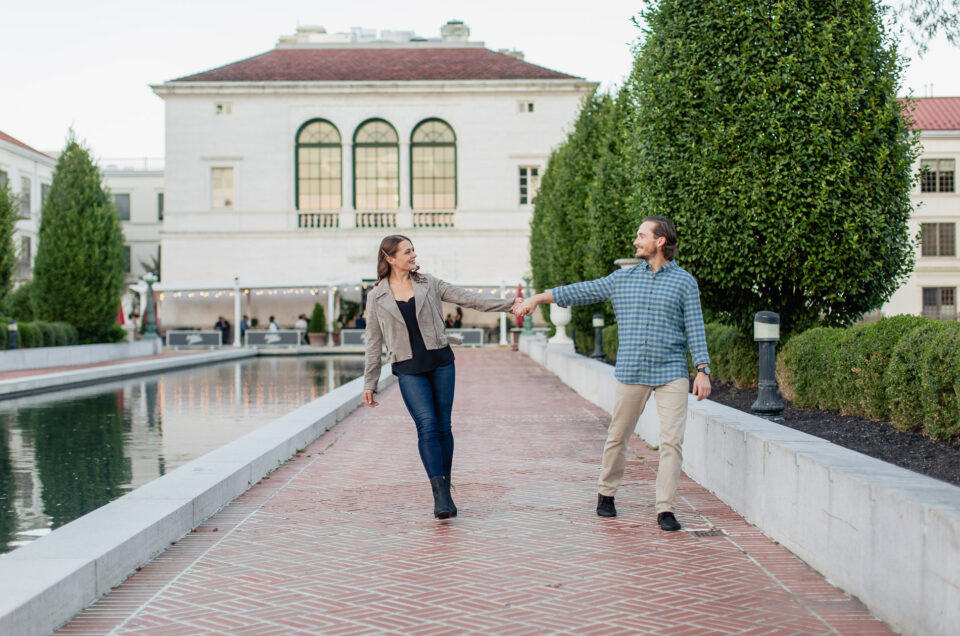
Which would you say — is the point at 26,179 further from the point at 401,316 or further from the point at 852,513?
the point at 852,513

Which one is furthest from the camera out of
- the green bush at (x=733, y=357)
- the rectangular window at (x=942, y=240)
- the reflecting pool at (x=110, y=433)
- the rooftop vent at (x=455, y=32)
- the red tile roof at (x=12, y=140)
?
the rooftop vent at (x=455, y=32)

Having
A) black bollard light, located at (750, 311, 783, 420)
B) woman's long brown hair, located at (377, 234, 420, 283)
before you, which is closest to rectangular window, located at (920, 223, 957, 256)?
black bollard light, located at (750, 311, 783, 420)

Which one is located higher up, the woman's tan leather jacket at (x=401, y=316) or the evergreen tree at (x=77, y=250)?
the evergreen tree at (x=77, y=250)

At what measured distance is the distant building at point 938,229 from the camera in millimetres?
50094

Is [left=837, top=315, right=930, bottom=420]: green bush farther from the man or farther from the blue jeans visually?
the blue jeans

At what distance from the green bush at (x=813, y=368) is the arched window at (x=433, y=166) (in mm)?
41793

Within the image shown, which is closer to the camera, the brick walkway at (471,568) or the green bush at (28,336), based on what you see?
the brick walkway at (471,568)

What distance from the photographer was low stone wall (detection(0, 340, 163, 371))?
2577 centimetres

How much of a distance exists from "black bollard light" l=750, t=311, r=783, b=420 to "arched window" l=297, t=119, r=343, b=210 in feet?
143

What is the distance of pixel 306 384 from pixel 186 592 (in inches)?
664

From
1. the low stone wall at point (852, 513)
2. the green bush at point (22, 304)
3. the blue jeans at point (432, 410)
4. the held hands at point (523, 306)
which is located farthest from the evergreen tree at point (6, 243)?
the low stone wall at point (852, 513)

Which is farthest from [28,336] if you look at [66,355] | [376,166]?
[376,166]

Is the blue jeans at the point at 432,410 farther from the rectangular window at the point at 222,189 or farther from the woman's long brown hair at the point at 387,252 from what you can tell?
the rectangular window at the point at 222,189

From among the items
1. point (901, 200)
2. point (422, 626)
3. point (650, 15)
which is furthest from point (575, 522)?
point (650, 15)
